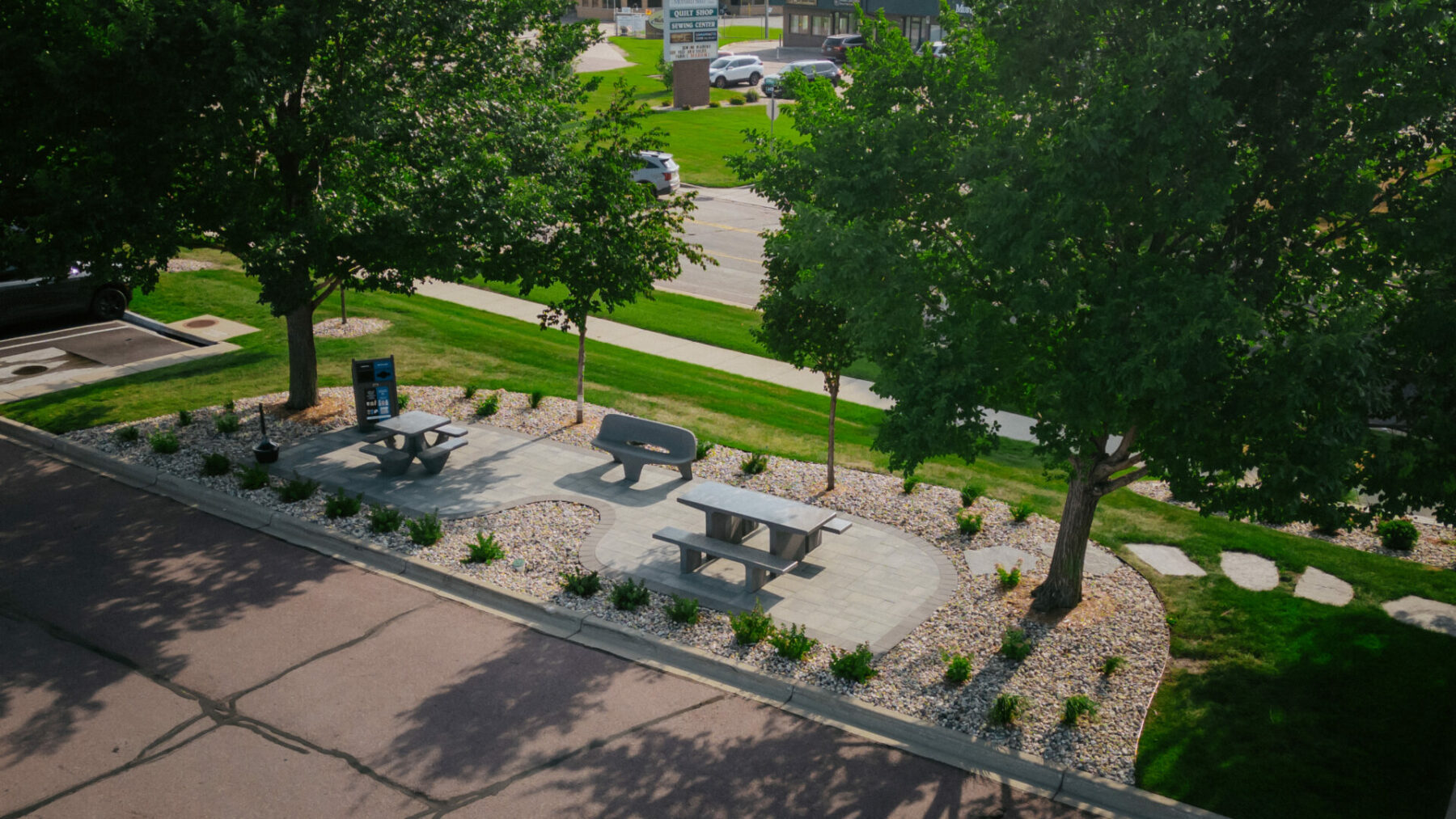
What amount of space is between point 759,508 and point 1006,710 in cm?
391

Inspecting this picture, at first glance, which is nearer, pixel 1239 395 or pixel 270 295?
pixel 1239 395

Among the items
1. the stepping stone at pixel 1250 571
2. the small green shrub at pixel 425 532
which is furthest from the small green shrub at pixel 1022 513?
the small green shrub at pixel 425 532

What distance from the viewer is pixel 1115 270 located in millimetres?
9430

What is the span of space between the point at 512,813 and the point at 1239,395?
668cm

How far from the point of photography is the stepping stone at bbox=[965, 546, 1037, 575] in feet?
42.9

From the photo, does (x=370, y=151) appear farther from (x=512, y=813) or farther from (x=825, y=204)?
(x=512, y=813)

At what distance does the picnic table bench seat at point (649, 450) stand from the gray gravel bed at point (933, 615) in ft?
1.70

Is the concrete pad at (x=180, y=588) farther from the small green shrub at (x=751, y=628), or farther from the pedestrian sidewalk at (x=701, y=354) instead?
the pedestrian sidewalk at (x=701, y=354)

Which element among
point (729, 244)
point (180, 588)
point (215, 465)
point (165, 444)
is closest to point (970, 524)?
point (180, 588)

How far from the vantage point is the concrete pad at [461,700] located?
9.48 m

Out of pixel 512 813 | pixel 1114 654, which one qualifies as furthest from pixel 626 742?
pixel 1114 654

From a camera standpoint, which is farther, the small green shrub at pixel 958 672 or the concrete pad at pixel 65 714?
the small green shrub at pixel 958 672

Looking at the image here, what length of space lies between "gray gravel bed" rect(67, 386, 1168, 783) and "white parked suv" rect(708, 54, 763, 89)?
4731 centimetres

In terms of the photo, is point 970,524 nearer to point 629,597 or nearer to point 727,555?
point 727,555
